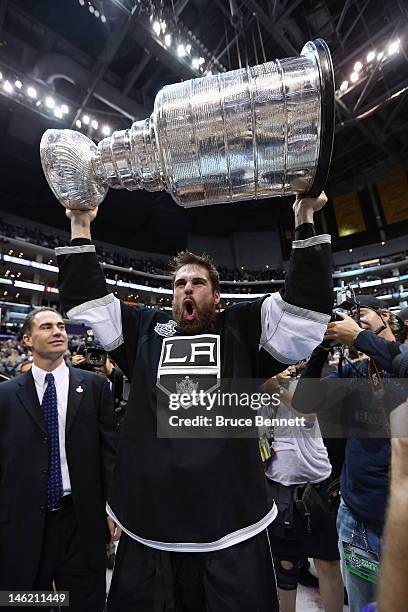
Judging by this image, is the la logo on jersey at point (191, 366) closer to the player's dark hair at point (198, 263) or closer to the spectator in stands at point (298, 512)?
the player's dark hair at point (198, 263)

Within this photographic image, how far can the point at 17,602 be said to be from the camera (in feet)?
4.67

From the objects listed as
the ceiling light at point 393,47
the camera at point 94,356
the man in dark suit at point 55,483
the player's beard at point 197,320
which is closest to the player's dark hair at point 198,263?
the player's beard at point 197,320

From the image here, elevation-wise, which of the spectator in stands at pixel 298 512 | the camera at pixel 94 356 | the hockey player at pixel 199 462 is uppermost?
the camera at pixel 94 356

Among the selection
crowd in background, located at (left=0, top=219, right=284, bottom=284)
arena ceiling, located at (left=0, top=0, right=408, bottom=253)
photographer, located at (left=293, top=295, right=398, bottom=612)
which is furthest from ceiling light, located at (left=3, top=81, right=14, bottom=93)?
crowd in background, located at (left=0, top=219, right=284, bottom=284)

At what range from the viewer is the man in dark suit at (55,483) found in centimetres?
151

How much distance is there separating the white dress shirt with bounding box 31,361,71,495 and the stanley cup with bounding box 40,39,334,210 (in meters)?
1.37

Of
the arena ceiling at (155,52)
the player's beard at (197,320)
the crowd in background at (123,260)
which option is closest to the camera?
the player's beard at (197,320)

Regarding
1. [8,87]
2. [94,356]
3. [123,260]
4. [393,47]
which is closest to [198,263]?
[94,356]

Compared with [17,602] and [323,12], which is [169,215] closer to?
[323,12]

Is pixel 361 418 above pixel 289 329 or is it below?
below

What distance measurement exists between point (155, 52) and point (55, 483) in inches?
338

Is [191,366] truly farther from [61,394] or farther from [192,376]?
[61,394]

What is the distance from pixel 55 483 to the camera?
1.62 m

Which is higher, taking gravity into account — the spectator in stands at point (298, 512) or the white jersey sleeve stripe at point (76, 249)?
the white jersey sleeve stripe at point (76, 249)
